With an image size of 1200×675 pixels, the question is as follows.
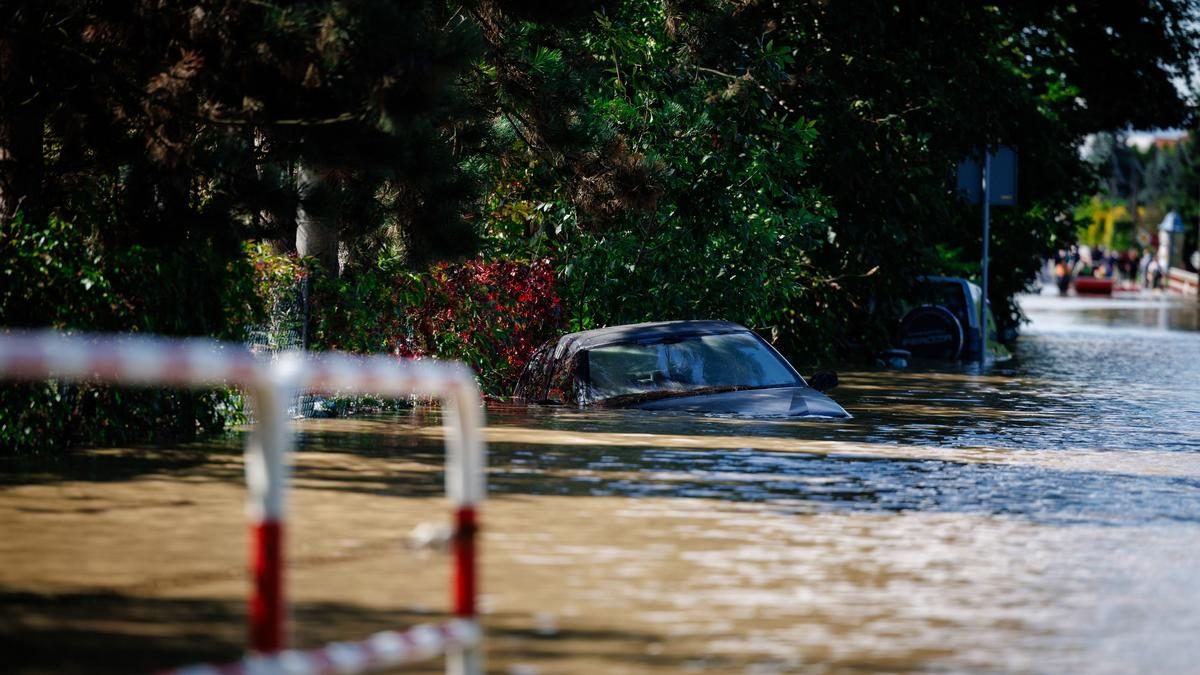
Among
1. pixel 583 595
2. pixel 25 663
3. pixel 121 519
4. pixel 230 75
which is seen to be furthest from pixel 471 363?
pixel 25 663

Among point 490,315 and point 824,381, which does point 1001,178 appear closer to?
point 490,315

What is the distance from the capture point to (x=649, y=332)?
1795 cm

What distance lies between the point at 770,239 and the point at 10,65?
11.6 m

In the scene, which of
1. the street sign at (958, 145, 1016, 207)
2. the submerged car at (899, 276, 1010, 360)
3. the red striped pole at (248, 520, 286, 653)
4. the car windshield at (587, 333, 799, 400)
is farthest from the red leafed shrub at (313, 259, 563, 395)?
the street sign at (958, 145, 1016, 207)

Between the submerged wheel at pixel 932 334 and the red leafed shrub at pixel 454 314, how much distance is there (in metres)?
12.1

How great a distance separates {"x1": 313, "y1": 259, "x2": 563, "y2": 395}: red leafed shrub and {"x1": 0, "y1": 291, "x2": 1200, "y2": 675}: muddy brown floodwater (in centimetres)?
117

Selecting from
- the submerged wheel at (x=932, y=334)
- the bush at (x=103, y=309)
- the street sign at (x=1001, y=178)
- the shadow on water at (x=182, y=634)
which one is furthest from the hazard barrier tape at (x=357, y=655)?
the street sign at (x=1001, y=178)

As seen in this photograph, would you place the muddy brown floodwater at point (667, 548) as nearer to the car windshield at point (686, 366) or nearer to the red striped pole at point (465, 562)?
the car windshield at point (686, 366)

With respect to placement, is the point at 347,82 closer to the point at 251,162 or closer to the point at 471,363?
the point at 251,162

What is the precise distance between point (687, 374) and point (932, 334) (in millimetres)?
16341

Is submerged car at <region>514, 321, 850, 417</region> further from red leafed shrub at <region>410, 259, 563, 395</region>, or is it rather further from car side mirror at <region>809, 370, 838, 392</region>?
red leafed shrub at <region>410, 259, 563, 395</region>

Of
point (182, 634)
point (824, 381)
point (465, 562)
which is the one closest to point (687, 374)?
point (824, 381)

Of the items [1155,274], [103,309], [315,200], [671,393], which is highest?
[1155,274]

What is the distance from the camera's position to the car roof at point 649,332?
18.0 metres
